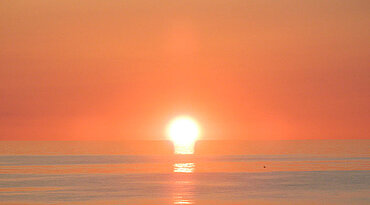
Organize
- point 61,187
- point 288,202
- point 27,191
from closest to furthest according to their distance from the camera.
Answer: point 288,202 → point 27,191 → point 61,187

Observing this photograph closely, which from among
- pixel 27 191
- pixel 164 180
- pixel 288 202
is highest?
pixel 164 180

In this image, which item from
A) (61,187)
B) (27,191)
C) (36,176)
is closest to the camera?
(27,191)

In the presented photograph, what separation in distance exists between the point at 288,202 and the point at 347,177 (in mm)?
24154

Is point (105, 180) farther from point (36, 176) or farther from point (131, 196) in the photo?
point (131, 196)

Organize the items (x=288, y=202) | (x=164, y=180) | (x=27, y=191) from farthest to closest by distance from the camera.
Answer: (x=164, y=180) < (x=27, y=191) < (x=288, y=202)

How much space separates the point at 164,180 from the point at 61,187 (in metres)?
11.5

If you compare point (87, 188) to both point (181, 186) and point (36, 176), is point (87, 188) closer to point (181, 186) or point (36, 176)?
point (181, 186)

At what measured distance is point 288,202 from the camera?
44.5 m

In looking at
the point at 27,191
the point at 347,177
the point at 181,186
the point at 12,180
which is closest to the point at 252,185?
the point at 181,186

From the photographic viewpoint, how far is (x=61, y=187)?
56.5m

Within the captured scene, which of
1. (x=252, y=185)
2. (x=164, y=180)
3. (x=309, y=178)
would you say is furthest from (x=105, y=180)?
(x=309, y=178)

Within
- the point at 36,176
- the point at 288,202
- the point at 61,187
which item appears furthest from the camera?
the point at 36,176

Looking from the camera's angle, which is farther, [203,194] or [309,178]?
[309,178]

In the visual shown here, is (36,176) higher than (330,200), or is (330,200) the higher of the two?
(36,176)
